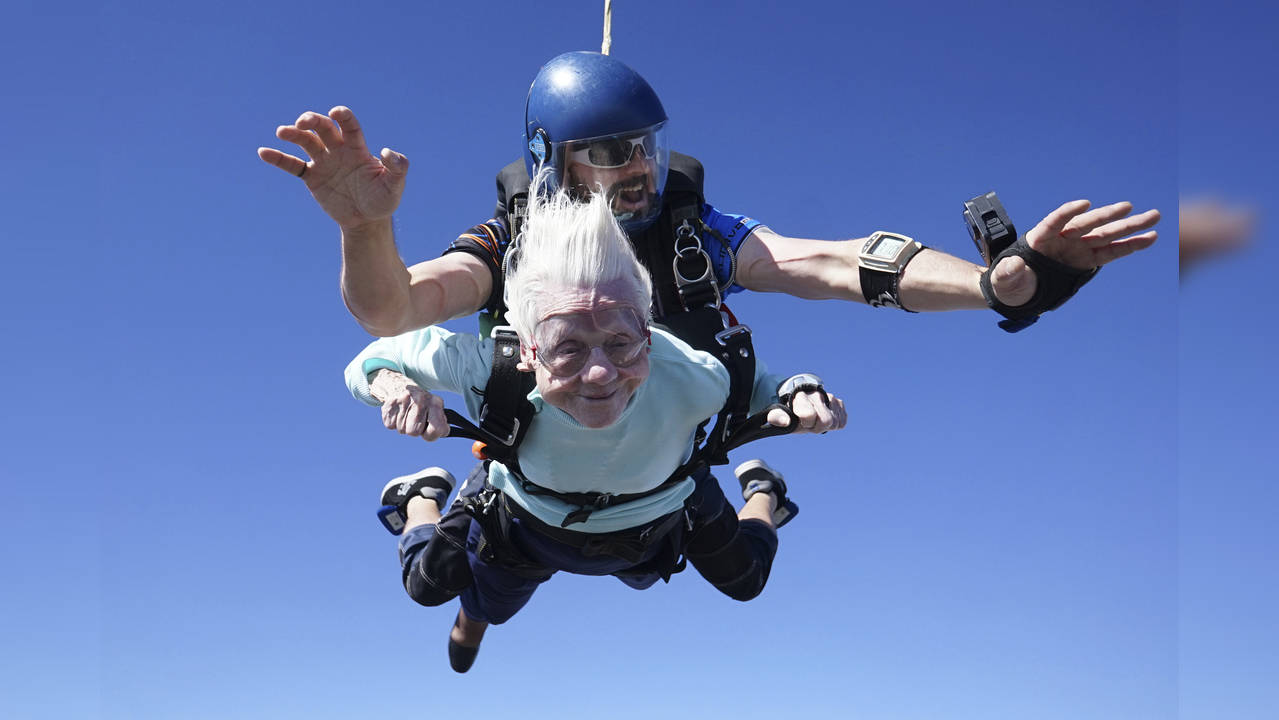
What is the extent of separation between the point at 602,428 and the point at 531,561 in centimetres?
134

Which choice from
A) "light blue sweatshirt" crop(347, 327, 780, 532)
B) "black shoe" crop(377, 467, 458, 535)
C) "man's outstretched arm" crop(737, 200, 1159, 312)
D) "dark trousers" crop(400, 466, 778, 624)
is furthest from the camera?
"black shoe" crop(377, 467, 458, 535)

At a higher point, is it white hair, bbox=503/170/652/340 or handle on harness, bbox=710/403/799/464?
white hair, bbox=503/170/652/340

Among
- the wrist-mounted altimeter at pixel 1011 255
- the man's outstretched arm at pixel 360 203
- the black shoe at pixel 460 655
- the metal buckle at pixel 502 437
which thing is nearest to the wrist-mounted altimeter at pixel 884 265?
the wrist-mounted altimeter at pixel 1011 255

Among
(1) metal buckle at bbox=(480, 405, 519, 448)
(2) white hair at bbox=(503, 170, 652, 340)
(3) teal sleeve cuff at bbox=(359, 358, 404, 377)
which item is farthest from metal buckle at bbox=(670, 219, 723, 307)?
(3) teal sleeve cuff at bbox=(359, 358, 404, 377)

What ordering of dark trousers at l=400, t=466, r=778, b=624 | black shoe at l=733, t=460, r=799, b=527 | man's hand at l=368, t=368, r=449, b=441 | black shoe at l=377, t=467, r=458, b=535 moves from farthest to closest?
black shoe at l=733, t=460, r=799, b=527
black shoe at l=377, t=467, r=458, b=535
dark trousers at l=400, t=466, r=778, b=624
man's hand at l=368, t=368, r=449, b=441

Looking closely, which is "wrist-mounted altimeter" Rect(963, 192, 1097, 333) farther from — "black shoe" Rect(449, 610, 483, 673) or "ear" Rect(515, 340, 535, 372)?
"black shoe" Rect(449, 610, 483, 673)

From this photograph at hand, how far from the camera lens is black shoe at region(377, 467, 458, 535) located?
5.58m

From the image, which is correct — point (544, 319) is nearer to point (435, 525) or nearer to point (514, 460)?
point (514, 460)

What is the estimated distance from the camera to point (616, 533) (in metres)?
4.49

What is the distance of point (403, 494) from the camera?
220 inches

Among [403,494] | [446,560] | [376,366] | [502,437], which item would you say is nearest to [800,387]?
[502,437]

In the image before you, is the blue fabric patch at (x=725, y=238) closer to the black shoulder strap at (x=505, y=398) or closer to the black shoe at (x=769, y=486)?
the black shoulder strap at (x=505, y=398)

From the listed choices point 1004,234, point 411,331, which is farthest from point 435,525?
point 1004,234

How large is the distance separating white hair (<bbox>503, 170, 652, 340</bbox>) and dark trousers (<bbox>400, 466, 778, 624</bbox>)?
128 cm
